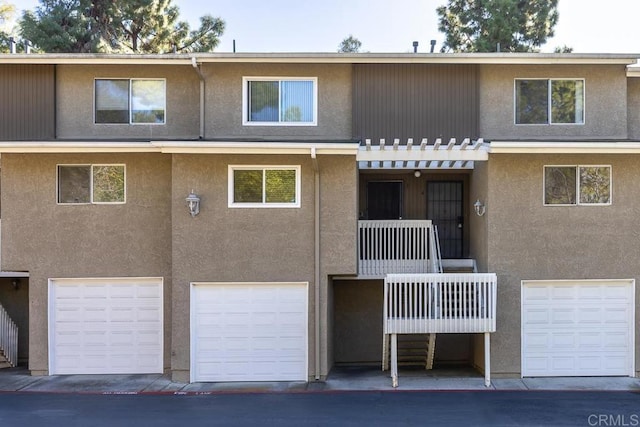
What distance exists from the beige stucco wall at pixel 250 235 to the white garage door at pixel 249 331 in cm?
24

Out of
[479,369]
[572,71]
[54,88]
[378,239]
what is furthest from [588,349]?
[54,88]

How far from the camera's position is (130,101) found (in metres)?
13.1

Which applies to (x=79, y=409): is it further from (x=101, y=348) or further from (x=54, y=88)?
(x=54, y=88)

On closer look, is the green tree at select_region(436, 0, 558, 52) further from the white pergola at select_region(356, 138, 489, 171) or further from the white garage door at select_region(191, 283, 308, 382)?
the white garage door at select_region(191, 283, 308, 382)

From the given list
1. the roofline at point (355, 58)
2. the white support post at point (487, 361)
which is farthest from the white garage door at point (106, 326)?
the white support post at point (487, 361)

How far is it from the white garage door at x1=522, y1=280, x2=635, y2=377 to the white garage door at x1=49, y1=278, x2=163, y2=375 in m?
8.32

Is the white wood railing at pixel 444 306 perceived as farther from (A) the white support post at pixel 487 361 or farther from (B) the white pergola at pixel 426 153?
(B) the white pergola at pixel 426 153

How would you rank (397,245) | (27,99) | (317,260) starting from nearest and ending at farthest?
(317,260) < (397,245) < (27,99)

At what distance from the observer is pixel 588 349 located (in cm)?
1158

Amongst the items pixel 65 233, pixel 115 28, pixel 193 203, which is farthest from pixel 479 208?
pixel 115 28

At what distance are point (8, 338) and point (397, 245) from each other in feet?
32.5

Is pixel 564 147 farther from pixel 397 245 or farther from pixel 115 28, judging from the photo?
pixel 115 28

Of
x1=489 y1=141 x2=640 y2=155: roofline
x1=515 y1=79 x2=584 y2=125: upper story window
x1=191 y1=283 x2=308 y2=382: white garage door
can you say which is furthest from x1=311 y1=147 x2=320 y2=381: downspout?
x1=515 y1=79 x2=584 y2=125: upper story window

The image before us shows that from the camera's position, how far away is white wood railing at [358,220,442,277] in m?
12.2
